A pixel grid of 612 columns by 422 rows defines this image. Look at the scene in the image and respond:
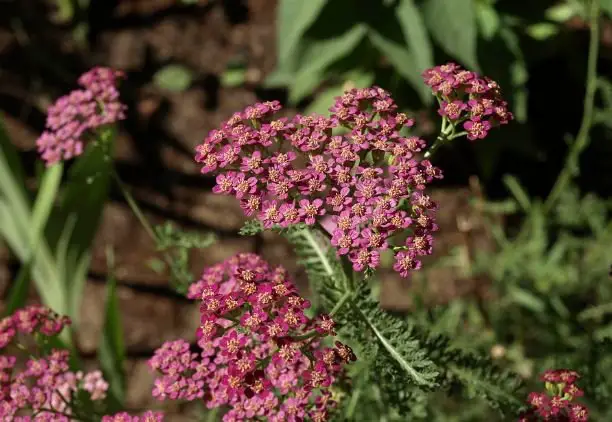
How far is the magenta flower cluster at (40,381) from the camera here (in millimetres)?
1284

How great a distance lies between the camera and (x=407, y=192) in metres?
1.15

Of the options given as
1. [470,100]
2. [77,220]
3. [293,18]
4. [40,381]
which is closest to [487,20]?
[293,18]

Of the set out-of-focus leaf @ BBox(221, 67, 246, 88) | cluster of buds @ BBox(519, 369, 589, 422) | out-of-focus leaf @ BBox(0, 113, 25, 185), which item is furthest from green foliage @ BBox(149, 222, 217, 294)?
out-of-focus leaf @ BBox(221, 67, 246, 88)

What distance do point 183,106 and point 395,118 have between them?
237 centimetres

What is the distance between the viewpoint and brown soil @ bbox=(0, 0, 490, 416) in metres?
2.90

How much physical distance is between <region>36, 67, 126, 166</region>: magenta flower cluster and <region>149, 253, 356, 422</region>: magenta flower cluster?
48 centimetres

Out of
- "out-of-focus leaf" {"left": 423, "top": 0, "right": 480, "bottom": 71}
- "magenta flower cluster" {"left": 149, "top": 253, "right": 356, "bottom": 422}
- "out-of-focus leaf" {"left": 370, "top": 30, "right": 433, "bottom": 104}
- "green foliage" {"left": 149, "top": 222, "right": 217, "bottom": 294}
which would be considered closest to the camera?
"magenta flower cluster" {"left": 149, "top": 253, "right": 356, "bottom": 422}

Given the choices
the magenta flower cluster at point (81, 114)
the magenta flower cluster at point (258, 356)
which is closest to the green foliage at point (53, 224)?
the magenta flower cluster at point (81, 114)

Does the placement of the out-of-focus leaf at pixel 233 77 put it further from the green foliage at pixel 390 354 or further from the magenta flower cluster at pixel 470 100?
the magenta flower cluster at pixel 470 100

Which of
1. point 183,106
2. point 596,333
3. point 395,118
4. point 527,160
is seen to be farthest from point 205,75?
point 395,118

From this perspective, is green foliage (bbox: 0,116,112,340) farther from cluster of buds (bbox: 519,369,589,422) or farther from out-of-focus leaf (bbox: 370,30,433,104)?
cluster of buds (bbox: 519,369,589,422)

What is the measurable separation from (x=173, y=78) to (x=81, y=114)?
2065 millimetres

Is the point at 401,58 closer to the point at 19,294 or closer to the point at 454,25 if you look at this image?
the point at 454,25

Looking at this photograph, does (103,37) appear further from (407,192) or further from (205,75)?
(407,192)
